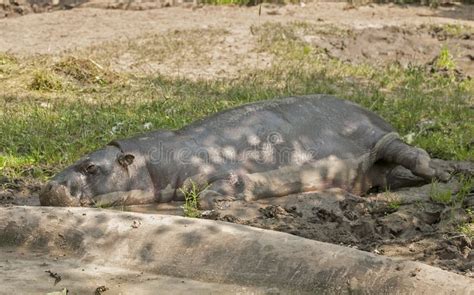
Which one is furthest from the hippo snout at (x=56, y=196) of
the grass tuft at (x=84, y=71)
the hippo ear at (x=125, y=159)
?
the grass tuft at (x=84, y=71)

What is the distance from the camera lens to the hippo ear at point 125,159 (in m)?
7.19

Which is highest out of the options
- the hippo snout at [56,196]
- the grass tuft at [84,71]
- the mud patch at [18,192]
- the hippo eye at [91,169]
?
the hippo eye at [91,169]

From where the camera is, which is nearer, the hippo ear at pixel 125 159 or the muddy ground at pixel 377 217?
the muddy ground at pixel 377 217

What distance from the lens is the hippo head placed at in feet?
23.2

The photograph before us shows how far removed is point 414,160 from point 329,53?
5776mm

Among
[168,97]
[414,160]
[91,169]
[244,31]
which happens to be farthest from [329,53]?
[91,169]

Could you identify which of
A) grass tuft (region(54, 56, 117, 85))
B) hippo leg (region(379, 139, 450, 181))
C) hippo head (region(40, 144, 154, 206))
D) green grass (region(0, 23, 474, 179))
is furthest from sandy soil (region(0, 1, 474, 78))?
hippo head (region(40, 144, 154, 206))

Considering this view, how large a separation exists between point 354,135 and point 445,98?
10.5 feet

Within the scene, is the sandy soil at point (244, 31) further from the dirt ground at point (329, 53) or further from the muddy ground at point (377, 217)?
the muddy ground at point (377, 217)

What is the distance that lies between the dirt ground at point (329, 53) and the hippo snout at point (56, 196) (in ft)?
1.36

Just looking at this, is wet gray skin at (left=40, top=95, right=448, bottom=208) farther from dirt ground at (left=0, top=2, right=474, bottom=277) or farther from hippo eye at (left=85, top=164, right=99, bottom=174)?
dirt ground at (left=0, top=2, right=474, bottom=277)

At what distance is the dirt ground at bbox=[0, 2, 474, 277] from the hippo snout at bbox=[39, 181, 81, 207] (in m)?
0.41

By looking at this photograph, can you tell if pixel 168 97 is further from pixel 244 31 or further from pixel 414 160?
pixel 414 160

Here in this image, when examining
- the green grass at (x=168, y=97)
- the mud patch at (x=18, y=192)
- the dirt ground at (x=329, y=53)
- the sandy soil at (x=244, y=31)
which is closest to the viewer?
the dirt ground at (x=329, y=53)
